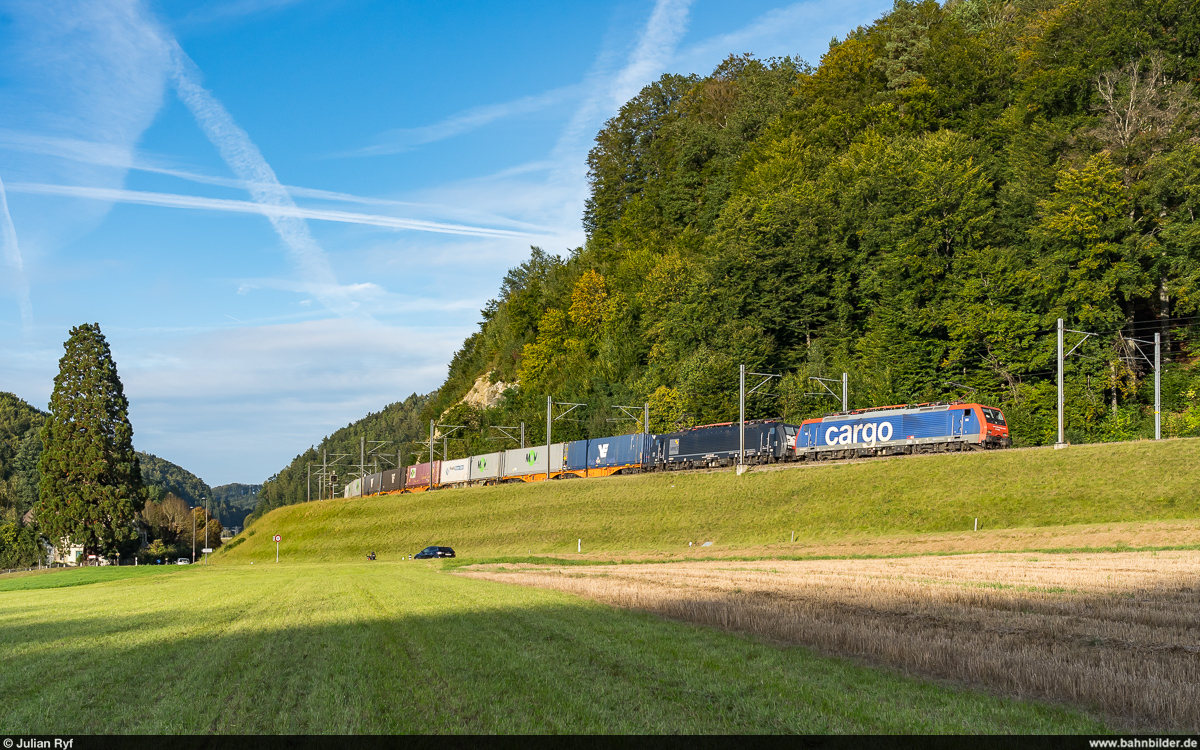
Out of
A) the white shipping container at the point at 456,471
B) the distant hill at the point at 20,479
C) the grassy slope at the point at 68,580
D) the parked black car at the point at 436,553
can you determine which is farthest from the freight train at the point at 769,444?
the distant hill at the point at 20,479

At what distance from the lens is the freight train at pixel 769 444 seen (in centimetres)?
5584

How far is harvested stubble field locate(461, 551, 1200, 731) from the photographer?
9.43 m

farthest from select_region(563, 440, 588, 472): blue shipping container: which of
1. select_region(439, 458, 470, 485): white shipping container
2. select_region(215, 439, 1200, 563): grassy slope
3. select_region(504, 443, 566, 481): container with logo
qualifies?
select_region(439, 458, 470, 485): white shipping container

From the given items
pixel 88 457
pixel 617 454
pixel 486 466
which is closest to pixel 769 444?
pixel 617 454

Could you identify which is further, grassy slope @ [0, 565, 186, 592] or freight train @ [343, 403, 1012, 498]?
freight train @ [343, 403, 1012, 498]

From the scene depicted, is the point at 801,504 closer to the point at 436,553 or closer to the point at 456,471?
the point at 436,553

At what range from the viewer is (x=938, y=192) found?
68750 mm

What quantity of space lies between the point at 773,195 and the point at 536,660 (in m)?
80.3

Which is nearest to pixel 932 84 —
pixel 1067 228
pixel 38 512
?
pixel 1067 228

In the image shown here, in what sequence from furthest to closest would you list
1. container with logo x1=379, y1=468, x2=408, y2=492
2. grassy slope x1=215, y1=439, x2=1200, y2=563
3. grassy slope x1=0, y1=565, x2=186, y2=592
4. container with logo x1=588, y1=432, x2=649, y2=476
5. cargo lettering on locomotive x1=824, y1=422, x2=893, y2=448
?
container with logo x1=379, y1=468, x2=408, y2=492 < container with logo x1=588, y1=432, x2=649, y2=476 < cargo lettering on locomotive x1=824, y1=422, x2=893, y2=448 < grassy slope x1=215, y1=439, x2=1200, y2=563 < grassy slope x1=0, y1=565, x2=186, y2=592

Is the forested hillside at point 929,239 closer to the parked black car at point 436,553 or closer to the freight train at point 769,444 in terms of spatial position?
the freight train at point 769,444

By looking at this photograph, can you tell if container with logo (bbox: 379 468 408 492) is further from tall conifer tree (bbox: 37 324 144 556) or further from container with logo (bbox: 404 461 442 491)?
tall conifer tree (bbox: 37 324 144 556)

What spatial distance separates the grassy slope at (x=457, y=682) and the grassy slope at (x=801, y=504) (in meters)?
34.2
